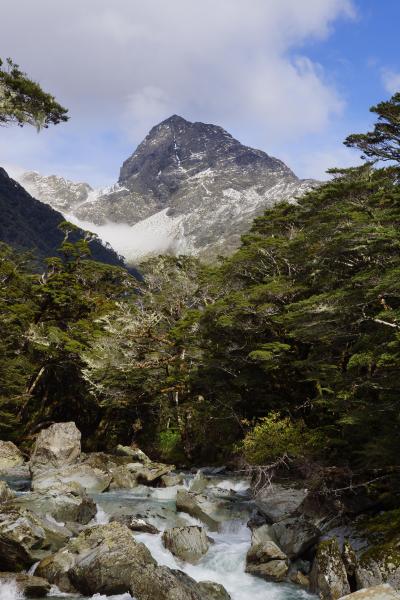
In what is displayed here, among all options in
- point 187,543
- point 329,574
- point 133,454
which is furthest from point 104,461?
point 329,574

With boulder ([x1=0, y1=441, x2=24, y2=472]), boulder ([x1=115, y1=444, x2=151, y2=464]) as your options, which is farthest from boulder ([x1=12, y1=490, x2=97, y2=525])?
boulder ([x1=115, y1=444, x2=151, y2=464])

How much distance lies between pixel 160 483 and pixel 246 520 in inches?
308

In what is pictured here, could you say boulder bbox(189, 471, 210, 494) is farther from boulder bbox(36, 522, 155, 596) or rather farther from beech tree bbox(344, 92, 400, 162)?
beech tree bbox(344, 92, 400, 162)

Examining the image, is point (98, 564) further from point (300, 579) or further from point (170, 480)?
point (170, 480)

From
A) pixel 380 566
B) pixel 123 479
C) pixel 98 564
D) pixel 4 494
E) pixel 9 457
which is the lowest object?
pixel 123 479

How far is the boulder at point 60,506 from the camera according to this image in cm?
1691

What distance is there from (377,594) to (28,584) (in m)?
8.42

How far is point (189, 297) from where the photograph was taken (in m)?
38.2

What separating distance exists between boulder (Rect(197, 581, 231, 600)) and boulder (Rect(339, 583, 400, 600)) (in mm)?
3915

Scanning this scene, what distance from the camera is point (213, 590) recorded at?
1220 cm

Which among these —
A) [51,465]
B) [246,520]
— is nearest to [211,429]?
[51,465]

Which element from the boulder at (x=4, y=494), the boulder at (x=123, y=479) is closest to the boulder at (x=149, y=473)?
the boulder at (x=123, y=479)

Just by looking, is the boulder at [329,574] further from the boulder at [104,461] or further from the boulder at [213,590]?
the boulder at [104,461]

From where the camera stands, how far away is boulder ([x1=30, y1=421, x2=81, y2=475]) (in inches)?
1111
